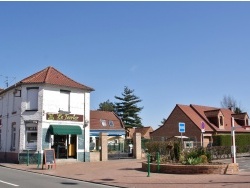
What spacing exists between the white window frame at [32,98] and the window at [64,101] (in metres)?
2.11

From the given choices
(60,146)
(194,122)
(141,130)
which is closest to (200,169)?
(60,146)

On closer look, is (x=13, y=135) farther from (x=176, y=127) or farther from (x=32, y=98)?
(x=176, y=127)

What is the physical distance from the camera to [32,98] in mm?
29984

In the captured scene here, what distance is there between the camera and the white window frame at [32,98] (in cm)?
2983

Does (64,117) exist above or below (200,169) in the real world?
above

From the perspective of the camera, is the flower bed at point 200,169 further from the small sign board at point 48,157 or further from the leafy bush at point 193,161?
the small sign board at point 48,157

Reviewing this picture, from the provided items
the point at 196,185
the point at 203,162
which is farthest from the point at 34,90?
the point at 196,185

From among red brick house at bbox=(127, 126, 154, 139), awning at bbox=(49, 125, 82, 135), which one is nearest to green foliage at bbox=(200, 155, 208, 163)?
awning at bbox=(49, 125, 82, 135)

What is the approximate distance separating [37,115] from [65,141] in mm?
3790

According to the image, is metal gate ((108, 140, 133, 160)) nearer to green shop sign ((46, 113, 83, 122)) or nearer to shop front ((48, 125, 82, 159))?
shop front ((48, 125, 82, 159))

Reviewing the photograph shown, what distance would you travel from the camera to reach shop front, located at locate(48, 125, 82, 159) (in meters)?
29.7

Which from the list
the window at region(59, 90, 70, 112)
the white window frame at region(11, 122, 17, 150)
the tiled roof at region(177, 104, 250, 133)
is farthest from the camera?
the tiled roof at region(177, 104, 250, 133)

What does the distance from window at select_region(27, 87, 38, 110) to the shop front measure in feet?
7.56

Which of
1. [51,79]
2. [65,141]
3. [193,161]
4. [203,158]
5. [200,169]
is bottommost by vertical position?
[200,169]
